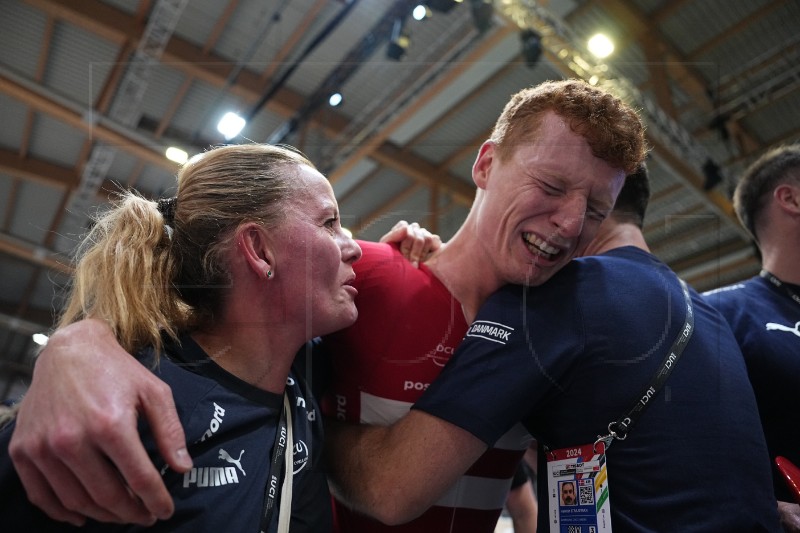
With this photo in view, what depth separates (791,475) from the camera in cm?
115

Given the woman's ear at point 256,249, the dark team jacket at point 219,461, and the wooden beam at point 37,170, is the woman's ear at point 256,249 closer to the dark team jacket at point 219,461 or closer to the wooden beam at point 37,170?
the dark team jacket at point 219,461

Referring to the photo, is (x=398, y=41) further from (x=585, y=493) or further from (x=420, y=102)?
(x=585, y=493)

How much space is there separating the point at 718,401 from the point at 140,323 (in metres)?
1.00

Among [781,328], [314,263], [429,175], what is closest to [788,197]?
[781,328]

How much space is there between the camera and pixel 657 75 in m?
2.57

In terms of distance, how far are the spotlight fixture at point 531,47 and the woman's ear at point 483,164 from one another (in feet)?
7.19

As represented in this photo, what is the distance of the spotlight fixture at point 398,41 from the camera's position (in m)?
3.97

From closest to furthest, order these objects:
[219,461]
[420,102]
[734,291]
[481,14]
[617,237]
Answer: [219,461] < [617,237] < [734,291] < [420,102] < [481,14]

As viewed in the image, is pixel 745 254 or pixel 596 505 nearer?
pixel 596 505

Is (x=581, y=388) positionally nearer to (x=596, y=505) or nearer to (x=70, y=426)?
(x=596, y=505)

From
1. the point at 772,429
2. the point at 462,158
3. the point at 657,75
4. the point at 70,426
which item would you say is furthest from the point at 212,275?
the point at 657,75

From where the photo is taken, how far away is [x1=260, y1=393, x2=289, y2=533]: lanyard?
2.81 feet

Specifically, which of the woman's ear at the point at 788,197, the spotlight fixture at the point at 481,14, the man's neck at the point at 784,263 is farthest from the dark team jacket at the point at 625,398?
the spotlight fixture at the point at 481,14

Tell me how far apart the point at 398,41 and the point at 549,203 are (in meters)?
3.24
